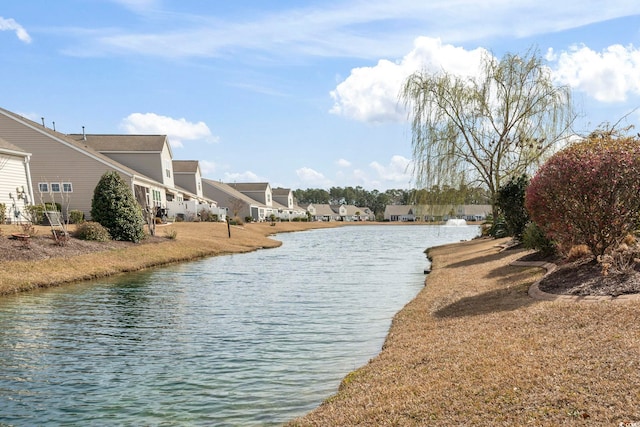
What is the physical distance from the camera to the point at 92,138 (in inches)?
1951

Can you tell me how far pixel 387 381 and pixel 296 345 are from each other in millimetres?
3959

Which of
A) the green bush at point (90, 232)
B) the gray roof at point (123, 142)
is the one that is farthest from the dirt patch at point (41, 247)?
the gray roof at point (123, 142)

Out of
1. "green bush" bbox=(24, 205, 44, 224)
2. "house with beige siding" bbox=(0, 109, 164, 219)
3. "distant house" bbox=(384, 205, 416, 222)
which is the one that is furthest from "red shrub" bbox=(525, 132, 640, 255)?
"distant house" bbox=(384, 205, 416, 222)

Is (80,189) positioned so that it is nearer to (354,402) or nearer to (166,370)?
(166,370)

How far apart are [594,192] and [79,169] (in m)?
38.9

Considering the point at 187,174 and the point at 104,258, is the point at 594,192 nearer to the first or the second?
the point at 104,258

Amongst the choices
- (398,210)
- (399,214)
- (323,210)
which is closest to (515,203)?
(399,214)

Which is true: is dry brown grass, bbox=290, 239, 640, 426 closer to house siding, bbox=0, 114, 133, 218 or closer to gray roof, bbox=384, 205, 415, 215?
house siding, bbox=0, 114, 133, 218

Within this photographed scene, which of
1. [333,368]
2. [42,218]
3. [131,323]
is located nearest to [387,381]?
[333,368]

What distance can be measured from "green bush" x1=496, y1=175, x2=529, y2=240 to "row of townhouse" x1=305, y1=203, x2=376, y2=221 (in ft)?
398

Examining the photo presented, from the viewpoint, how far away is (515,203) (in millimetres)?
21688

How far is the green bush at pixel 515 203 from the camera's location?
70.6 feet

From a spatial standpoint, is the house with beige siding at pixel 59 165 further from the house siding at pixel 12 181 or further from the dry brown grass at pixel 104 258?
the house siding at pixel 12 181

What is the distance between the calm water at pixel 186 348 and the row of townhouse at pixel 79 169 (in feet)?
51.3
